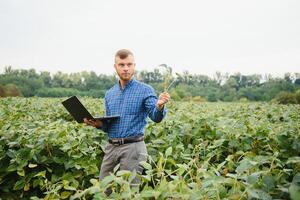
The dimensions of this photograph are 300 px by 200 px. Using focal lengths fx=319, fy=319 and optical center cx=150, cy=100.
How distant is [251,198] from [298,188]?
22cm

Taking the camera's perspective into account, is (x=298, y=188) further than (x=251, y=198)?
No

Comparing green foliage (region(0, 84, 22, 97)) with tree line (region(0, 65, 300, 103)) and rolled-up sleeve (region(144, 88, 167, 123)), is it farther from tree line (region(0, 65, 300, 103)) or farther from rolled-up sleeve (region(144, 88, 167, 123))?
rolled-up sleeve (region(144, 88, 167, 123))

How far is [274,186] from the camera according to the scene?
1411 millimetres

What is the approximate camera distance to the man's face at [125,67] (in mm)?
3326

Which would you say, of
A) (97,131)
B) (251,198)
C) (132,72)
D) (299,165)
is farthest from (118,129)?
(251,198)

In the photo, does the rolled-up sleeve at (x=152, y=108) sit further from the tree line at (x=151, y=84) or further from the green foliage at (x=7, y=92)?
the tree line at (x=151, y=84)

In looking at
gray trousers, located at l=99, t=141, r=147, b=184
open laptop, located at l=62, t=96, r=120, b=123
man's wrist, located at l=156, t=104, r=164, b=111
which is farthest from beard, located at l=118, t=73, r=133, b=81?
gray trousers, located at l=99, t=141, r=147, b=184

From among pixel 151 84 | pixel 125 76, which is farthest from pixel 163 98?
pixel 151 84

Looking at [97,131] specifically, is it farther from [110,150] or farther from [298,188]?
[298,188]

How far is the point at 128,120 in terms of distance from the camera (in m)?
3.35

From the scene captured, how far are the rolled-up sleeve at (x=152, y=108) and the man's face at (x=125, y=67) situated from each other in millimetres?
271

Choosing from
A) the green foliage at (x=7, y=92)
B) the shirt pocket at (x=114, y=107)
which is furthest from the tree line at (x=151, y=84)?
the shirt pocket at (x=114, y=107)

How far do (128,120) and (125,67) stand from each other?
56 centimetres

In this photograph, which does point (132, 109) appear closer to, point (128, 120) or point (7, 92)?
point (128, 120)
